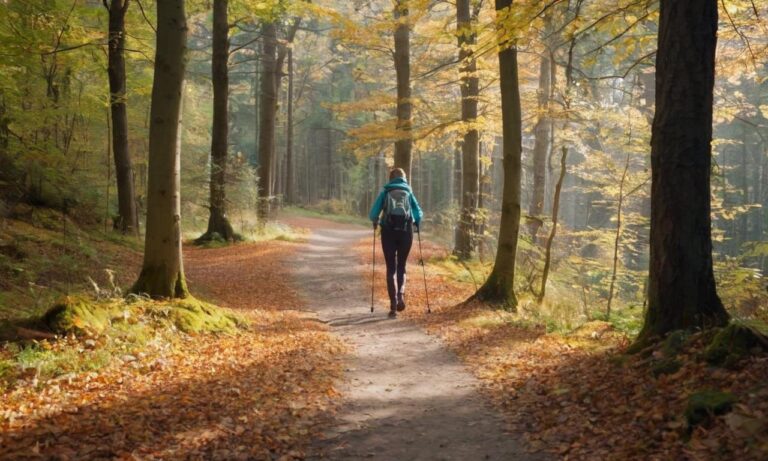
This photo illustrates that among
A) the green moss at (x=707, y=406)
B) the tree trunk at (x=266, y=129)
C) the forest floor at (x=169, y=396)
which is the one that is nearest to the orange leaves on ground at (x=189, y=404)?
the forest floor at (x=169, y=396)

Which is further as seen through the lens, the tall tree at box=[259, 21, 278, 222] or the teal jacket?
the tall tree at box=[259, 21, 278, 222]

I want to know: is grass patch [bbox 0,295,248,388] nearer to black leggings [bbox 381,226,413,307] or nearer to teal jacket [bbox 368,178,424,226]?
black leggings [bbox 381,226,413,307]

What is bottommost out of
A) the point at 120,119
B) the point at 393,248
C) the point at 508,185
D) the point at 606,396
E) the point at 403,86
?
the point at 606,396

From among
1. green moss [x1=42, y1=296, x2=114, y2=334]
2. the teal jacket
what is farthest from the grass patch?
the teal jacket

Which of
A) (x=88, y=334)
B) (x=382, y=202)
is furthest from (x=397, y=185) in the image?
(x=88, y=334)

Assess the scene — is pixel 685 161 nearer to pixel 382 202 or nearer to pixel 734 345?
pixel 734 345

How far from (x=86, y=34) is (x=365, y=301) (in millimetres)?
8788

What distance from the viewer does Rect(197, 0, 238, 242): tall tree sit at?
1644cm

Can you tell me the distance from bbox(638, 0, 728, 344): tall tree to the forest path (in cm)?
187

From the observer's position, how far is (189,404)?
4.41 metres

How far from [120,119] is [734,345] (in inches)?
551

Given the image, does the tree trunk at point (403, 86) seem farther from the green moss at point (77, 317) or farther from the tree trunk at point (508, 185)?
the green moss at point (77, 317)

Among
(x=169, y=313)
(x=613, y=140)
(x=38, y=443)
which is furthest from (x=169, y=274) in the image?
(x=613, y=140)

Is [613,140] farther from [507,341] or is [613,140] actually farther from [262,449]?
[262,449]
